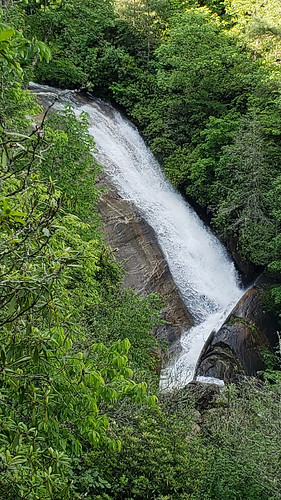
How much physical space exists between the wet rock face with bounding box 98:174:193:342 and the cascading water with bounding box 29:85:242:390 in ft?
1.16

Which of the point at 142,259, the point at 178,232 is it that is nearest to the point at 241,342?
the point at 142,259

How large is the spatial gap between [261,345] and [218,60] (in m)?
10.0

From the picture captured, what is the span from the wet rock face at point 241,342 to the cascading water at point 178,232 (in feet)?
1.75

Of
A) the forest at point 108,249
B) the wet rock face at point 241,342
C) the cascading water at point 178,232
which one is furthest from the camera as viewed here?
the cascading water at point 178,232

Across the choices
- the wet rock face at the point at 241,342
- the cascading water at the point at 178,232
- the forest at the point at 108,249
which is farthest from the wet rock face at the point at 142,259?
the forest at the point at 108,249

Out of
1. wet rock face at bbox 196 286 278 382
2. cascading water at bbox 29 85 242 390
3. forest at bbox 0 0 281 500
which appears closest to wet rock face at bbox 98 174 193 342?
cascading water at bbox 29 85 242 390

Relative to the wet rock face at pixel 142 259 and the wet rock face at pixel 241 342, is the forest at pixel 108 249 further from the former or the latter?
the wet rock face at pixel 142 259

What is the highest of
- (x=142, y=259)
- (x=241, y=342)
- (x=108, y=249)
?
(x=241, y=342)

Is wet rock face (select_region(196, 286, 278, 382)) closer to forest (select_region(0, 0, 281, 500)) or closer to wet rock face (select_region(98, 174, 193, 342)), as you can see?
forest (select_region(0, 0, 281, 500))

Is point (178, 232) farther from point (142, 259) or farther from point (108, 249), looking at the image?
point (108, 249)

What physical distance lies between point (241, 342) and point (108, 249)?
13.9 feet

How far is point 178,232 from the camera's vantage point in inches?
643

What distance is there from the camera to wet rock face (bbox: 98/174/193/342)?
1412 cm

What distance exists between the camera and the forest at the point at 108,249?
3.01 meters
